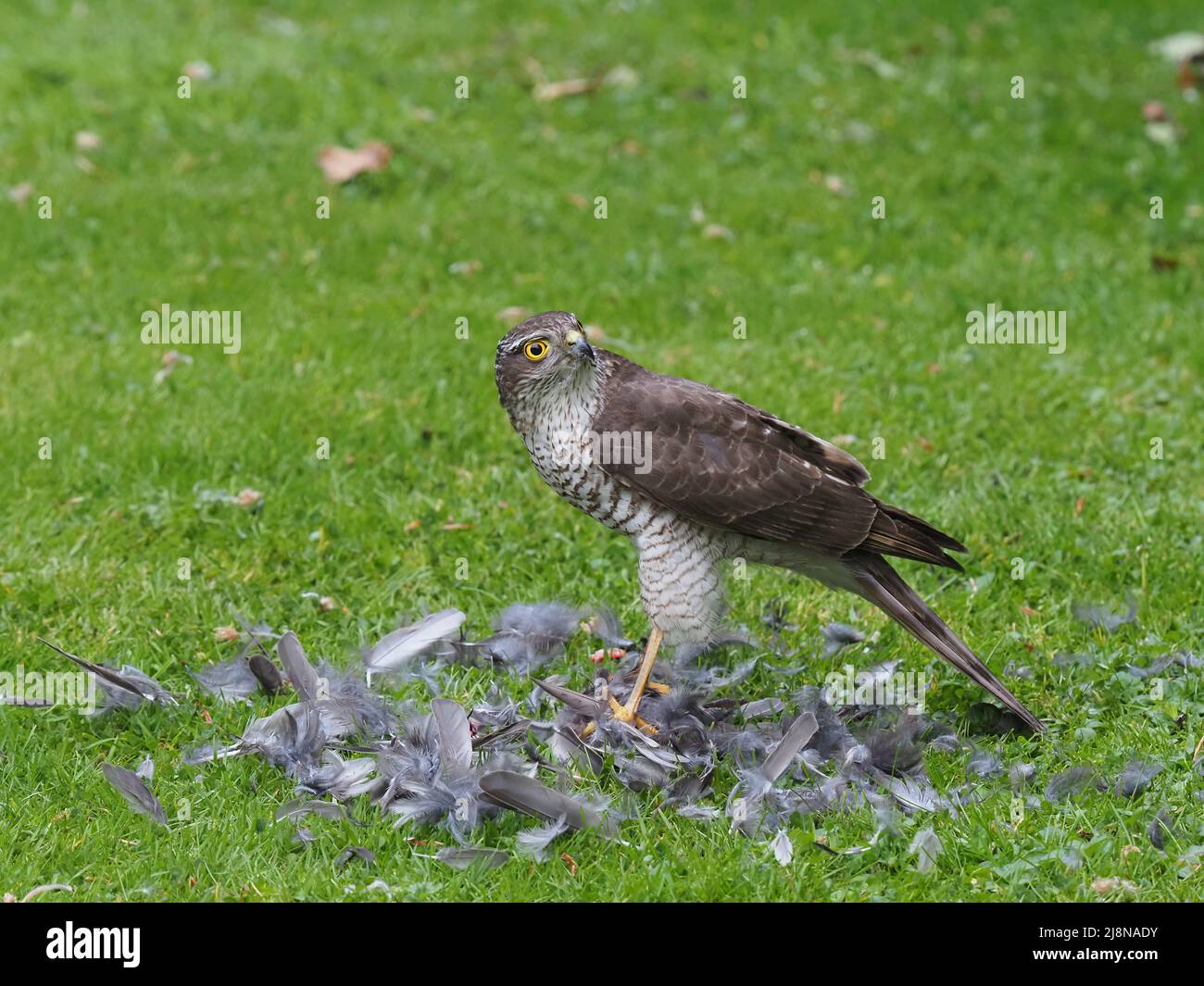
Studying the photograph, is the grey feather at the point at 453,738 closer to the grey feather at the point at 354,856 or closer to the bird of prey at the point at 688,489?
the grey feather at the point at 354,856

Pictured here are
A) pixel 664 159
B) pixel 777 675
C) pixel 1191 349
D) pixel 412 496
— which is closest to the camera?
pixel 777 675

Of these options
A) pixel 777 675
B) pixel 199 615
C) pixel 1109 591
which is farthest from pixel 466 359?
pixel 1109 591

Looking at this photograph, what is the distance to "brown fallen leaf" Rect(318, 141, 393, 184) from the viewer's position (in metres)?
9.13

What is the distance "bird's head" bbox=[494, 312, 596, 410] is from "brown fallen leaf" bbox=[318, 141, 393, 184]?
16.7 ft

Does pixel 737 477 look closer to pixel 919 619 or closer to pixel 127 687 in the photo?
pixel 919 619

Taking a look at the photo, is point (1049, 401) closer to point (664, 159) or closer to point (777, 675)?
point (777, 675)

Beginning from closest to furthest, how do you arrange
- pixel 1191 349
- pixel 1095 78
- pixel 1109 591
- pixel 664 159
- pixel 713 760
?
Answer: pixel 713 760 < pixel 1109 591 < pixel 1191 349 < pixel 664 159 < pixel 1095 78

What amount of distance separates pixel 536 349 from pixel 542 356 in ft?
0.09

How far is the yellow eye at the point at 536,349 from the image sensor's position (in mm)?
4348

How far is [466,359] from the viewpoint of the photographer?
7293 millimetres

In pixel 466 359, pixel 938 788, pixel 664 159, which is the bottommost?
pixel 938 788

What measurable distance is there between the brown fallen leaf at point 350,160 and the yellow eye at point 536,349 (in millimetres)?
5175

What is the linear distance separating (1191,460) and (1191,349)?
130 cm

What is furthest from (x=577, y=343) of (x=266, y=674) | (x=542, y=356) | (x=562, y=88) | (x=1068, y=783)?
(x=562, y=88)
